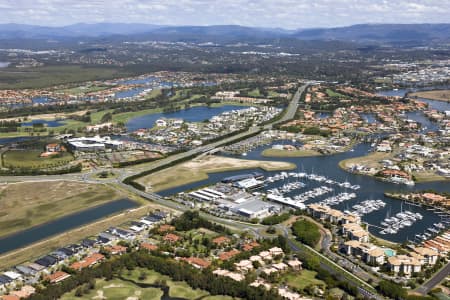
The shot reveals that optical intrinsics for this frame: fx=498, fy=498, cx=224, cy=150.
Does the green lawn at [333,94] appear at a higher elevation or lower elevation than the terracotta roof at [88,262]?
higher

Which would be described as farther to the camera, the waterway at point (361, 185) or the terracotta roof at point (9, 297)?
the waterway at point (361, 185)

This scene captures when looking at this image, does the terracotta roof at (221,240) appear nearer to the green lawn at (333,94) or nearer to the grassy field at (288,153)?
the grassy field at (288,153)

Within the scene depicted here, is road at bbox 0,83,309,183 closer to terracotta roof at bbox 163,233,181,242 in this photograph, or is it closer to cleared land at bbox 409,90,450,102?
terracotta roof at bbox 163,233,181,242

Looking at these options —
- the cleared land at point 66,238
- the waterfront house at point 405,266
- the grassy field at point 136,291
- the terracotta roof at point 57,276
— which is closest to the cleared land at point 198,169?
the cleared land at point 66,238

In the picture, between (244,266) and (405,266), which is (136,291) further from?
(405,266)

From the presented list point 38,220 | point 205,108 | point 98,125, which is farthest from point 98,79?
point 38,220
